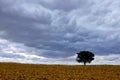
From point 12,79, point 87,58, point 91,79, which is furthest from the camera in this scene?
point 87,58

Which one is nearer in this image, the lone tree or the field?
the field

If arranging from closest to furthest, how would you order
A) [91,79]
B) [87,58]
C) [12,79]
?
[12,79] → [91,79] → [87,58]

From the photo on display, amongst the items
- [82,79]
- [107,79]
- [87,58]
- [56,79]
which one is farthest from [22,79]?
[87,58]

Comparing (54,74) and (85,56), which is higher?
(85,56)

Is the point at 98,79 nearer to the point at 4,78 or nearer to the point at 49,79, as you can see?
the point at 49,79

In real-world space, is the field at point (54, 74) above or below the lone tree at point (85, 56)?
below

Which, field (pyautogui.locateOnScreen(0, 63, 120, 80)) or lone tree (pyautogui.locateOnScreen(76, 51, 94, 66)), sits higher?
lone tree (pyautogui.locateOnScreen(76, 51, 94, 66))

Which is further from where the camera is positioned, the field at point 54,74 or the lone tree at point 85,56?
the lone tree at point 85,56

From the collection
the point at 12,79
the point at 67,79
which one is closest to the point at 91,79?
the point at 67,79

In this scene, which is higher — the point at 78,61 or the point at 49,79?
the point at 78,61

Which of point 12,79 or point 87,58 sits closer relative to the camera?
point 12,79

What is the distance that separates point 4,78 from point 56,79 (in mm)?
4929

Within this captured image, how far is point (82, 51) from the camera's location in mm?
90812

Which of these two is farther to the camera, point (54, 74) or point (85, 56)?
point (85, 56)
